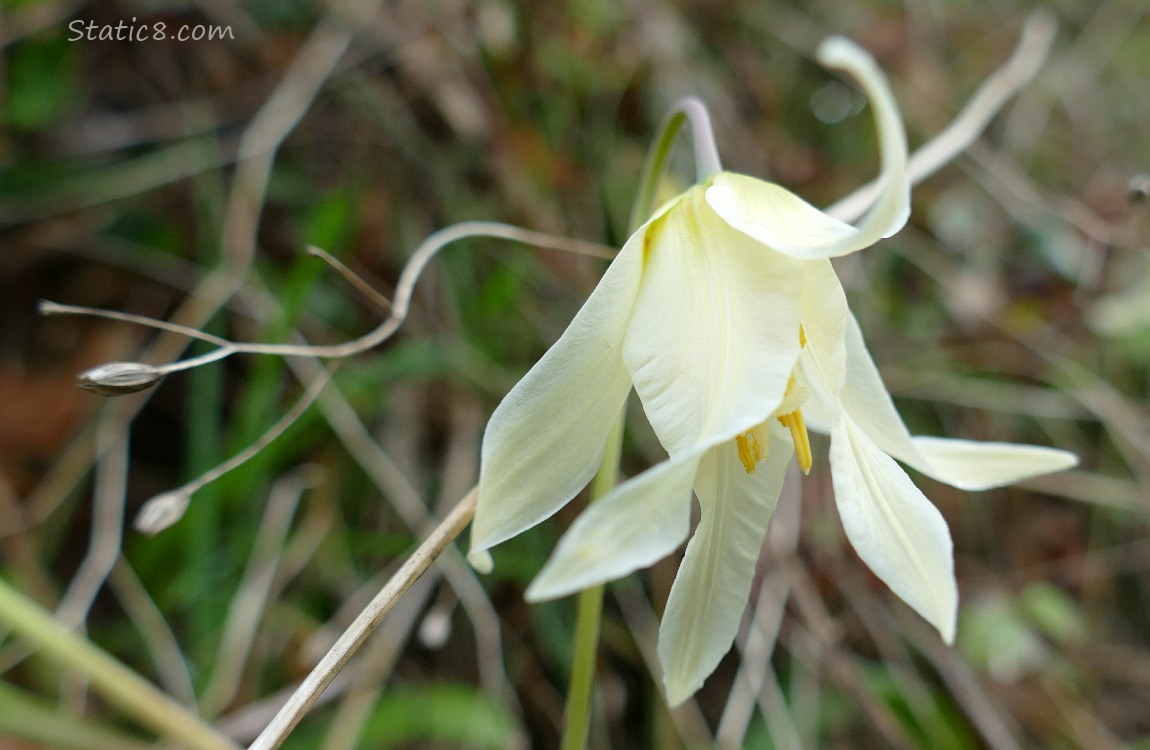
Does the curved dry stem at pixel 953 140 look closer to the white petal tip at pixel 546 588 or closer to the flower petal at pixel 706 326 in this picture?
the flower petal at pixel 706 326

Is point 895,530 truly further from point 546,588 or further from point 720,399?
point 546,588

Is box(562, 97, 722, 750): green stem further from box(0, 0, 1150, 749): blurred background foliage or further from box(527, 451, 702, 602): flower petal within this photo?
box(0, 0, 1150, 749): blurred background foliage

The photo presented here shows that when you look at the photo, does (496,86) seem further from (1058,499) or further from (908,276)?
(1058,499)

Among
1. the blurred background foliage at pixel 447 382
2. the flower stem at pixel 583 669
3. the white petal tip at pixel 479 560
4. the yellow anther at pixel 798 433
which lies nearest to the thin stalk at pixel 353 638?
the white petal tip at pixel 479 560

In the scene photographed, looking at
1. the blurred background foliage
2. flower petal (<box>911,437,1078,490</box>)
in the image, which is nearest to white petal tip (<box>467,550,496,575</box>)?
flower petal (<box>911,437,1078,490</box>)


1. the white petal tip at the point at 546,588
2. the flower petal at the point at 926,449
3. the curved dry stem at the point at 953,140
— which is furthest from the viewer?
the curved dry stem at the point at 953,140
